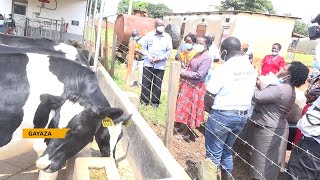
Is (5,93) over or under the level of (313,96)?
under

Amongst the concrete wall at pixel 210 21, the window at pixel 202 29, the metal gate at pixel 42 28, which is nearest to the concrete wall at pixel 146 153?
the metal gate at pixel 42 28

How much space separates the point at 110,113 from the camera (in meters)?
3.15

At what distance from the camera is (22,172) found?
378 centimetres

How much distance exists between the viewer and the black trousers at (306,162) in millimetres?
3154

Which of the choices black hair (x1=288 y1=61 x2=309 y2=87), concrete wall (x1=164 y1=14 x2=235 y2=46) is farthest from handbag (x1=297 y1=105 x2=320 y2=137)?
concrete wall (x1=164 y1=14 x2=235 y2=46)

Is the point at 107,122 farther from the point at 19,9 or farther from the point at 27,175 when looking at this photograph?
the point at 19,9

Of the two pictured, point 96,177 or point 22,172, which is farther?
point 22,172

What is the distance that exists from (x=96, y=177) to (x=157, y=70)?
4.08 meters

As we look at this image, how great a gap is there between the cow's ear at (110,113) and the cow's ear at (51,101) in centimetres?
38

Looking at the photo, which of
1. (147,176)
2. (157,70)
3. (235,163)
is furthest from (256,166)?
(157,70)

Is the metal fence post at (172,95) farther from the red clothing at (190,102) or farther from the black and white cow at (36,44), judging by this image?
the black and white cow at (36,44)

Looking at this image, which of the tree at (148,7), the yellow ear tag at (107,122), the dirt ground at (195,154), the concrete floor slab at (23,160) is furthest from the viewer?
the tree at (148,7)

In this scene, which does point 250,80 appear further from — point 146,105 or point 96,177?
point 146,105

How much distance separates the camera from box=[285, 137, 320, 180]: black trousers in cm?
315
